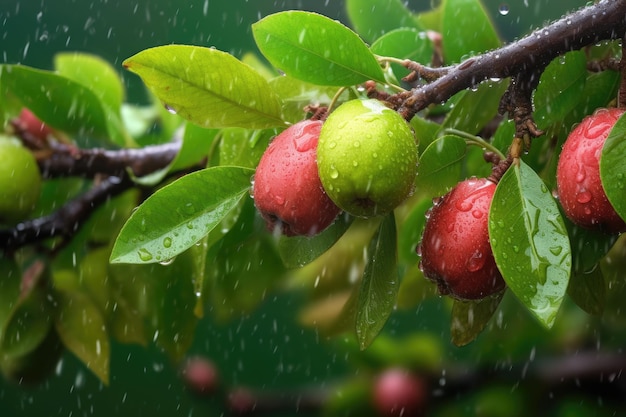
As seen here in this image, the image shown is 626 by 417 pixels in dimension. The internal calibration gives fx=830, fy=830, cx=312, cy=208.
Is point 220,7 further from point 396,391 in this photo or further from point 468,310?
point 468,310

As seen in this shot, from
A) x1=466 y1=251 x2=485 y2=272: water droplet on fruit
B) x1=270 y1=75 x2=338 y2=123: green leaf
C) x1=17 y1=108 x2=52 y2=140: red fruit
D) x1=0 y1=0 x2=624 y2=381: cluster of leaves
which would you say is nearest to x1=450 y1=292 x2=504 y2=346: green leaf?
x1=0 y1=0 x2=624 y2=381: cluster of leaves

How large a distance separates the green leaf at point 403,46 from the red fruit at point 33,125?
45cm

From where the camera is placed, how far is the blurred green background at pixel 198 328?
216 centimetres

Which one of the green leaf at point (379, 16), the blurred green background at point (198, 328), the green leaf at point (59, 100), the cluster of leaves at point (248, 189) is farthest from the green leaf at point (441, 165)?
the blurred green background at point (198, 328)

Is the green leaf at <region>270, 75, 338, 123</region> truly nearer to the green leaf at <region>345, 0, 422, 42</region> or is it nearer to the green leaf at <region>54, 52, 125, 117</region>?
the green leaf at <region>345, 0, 422, 42</region>

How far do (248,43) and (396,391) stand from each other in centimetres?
109

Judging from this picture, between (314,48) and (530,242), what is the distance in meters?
0.21

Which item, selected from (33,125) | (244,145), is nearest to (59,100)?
(33,125)

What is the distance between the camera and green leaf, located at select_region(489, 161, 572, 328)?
52 cm

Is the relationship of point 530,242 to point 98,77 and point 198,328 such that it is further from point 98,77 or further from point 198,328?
point 198,328

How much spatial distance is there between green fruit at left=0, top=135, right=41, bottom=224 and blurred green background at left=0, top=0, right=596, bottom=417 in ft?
3.93

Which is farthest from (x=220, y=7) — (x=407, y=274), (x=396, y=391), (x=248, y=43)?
(x=407, y=274)

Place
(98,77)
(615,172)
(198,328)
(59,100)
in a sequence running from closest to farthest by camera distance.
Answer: (615,172) → (59,100) → (98,77) → (198,328)

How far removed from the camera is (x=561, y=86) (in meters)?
0.67
